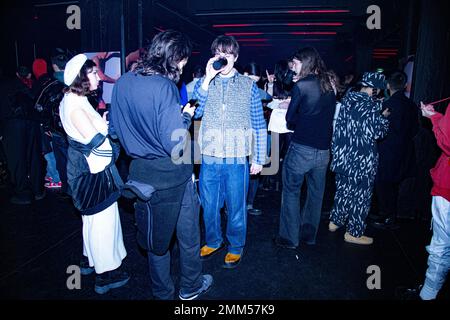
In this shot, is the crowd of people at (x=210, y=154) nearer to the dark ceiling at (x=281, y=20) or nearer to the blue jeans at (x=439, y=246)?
the blue jeans at (x=439, y=246)

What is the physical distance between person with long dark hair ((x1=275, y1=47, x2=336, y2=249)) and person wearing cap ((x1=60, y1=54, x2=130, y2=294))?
166 cm

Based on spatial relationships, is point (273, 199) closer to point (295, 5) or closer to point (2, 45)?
point (295, 5)

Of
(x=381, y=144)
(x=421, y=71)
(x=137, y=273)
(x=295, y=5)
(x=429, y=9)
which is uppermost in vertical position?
(x=295, y=5)

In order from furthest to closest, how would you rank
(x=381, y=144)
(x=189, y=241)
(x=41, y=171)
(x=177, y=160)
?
(x=41, y=171), (x=381, y=144), (x=189, y=241), (x=177, y=160)

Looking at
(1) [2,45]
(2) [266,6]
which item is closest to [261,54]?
(2) [266,6]

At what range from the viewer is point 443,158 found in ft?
7.14

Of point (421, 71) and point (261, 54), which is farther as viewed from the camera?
point (261, 54)

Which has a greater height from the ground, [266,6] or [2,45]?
[266,6]

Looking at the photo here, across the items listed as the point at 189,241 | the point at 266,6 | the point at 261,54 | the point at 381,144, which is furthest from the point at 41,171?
the point at 261,54

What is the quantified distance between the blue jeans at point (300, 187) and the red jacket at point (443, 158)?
3.23 ft

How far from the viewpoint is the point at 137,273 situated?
9.21 ft

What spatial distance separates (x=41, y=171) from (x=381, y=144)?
4861 millimetres

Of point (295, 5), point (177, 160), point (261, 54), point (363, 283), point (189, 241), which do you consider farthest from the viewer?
point (261, 54)
